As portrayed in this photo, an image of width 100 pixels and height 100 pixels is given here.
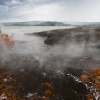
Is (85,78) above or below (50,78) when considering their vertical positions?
above

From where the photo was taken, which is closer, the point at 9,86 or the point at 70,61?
the point at 9,86

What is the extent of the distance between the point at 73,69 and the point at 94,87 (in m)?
6.20

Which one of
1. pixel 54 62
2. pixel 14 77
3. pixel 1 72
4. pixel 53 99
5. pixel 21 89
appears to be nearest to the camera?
pixel 53 99

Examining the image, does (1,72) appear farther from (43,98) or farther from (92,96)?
(92,96)

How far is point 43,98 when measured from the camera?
59.6 feet

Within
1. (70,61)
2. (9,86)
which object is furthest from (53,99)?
(70,61)

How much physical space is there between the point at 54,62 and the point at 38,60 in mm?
3041

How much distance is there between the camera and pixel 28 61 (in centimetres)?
3008

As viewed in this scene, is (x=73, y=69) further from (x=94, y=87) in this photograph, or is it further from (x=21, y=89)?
(x=21, y=89)

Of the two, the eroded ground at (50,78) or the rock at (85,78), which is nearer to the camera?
the eroded ground at (50,78)

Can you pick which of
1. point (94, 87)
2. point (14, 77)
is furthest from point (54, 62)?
point (94, 87)

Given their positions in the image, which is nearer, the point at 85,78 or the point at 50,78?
the point at 85,78

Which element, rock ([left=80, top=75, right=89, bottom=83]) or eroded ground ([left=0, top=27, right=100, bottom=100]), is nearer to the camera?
eroded ground ([left=0, top=27, right=100, bottom=100])

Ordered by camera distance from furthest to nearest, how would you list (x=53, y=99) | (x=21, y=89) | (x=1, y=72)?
(x=1, y=72), (x=21, y=89), (x=53, y=99)
